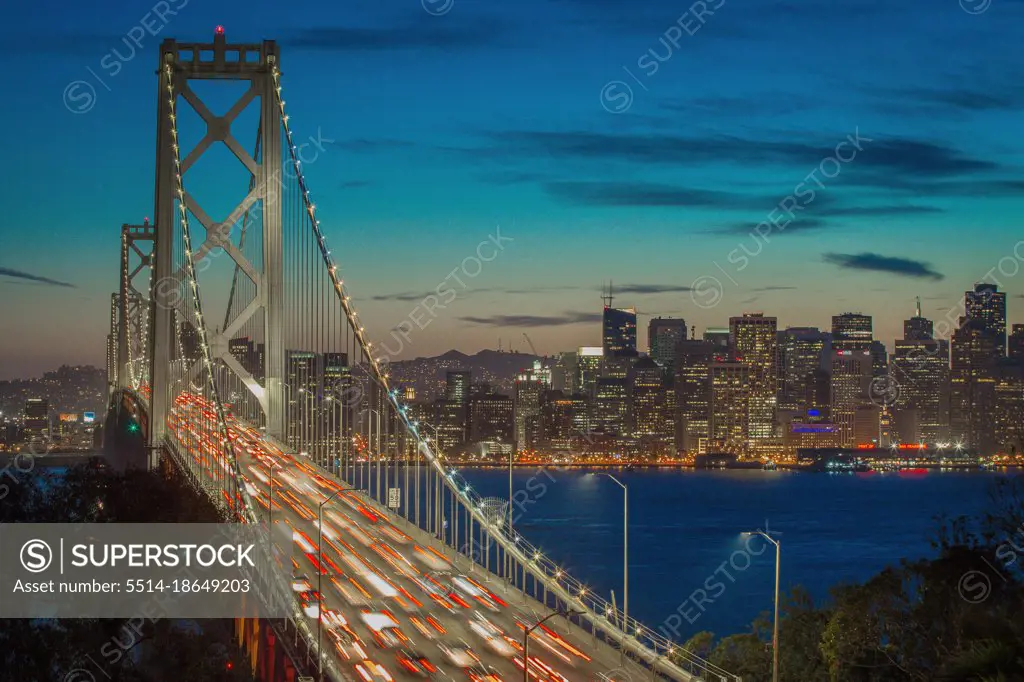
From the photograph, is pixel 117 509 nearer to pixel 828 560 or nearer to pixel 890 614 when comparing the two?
pixel 890 614

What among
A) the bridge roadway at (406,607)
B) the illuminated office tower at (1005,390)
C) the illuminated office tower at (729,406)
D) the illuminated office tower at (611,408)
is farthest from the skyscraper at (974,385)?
the bridge roadway at (406,607)

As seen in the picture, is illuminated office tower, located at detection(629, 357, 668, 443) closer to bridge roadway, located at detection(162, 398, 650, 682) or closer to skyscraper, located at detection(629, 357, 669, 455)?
skyscraper, located at detection(629, 357, 669, 455)

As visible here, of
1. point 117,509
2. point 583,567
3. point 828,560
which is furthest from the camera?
point 828,560

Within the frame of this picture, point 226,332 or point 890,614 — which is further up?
point 226,332

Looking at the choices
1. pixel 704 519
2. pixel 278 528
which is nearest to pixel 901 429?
pixel 704 519

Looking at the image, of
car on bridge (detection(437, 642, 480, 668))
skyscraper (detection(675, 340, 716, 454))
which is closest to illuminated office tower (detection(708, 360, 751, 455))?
skyscraper (detection(675, 340, 716, 454))

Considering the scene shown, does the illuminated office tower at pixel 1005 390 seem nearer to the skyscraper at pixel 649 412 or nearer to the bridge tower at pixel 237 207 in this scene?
the skyscraper at pixel 649 412
